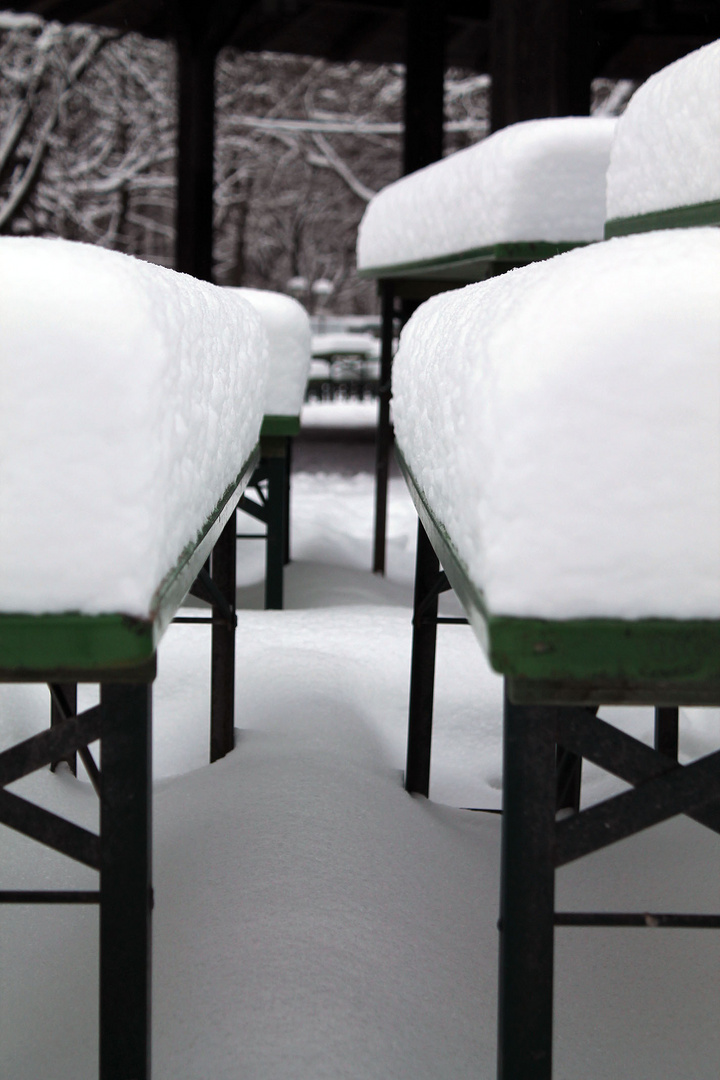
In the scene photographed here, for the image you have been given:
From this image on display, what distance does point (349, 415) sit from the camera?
62.0ft

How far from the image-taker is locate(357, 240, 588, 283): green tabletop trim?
409 centimetres

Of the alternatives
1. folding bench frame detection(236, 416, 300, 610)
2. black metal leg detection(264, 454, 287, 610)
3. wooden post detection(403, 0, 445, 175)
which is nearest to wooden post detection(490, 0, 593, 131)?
folding bench frame detection(236, 416, 300, 610)

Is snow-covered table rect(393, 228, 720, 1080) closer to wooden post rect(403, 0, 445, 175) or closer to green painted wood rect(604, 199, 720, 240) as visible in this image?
green painted wood rect(604, 199, 720, 240)

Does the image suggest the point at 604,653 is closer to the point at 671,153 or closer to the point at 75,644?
the point at 75,644

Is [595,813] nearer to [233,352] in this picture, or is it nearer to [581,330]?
[581,330]

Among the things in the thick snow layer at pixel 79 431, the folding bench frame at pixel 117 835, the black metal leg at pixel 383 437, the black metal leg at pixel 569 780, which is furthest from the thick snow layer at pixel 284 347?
the thick snow layer at pixel 79 431

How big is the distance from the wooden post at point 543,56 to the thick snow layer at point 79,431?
4.42m

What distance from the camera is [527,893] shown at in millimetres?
1353

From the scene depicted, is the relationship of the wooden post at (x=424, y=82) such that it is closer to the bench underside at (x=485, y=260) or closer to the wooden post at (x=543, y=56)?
the wooden post at (x=543, y=56)

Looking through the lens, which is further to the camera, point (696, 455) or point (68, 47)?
point (68, 47)

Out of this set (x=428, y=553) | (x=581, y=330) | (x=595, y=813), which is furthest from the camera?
(x=428, y=553)

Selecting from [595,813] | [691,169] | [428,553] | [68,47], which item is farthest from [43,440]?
[68,47]

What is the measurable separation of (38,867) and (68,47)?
1591cm

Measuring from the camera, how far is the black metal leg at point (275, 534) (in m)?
5.91
